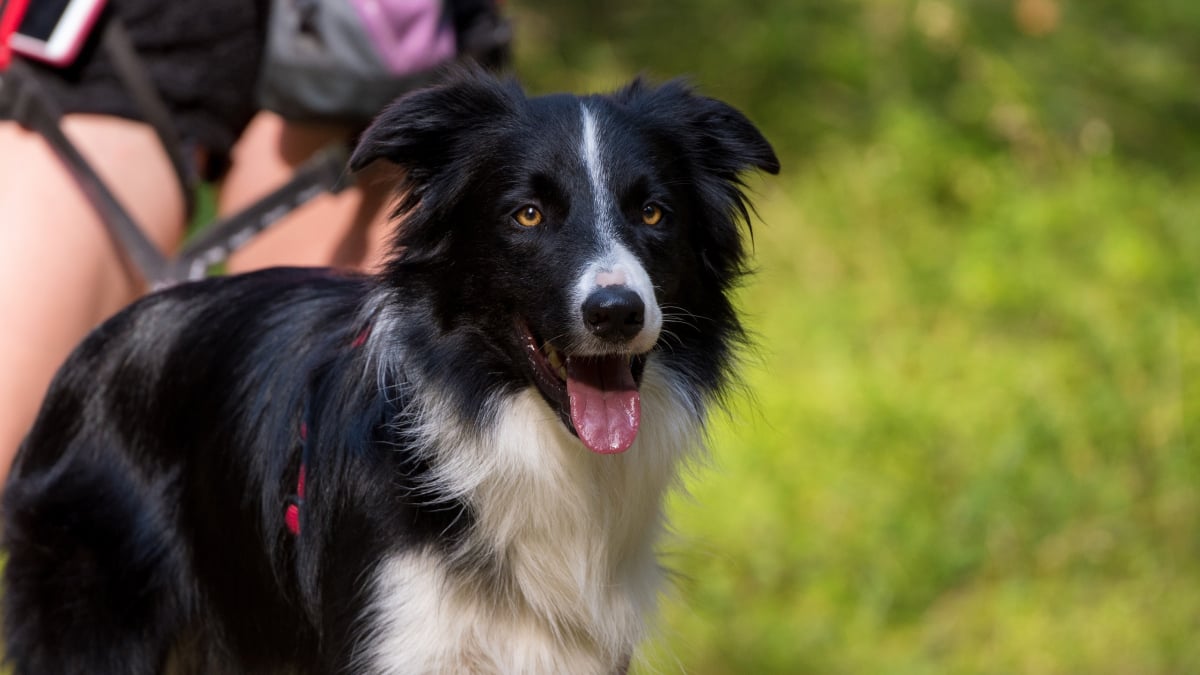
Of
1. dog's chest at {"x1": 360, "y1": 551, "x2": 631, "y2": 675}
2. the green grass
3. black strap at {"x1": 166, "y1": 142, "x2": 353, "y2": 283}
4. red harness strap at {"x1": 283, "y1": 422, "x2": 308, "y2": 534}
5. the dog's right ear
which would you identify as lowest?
the green grass

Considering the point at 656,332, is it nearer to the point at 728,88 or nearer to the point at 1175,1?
the point at 728,88

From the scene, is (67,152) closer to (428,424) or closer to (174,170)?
(174,170)

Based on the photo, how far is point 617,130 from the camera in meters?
2.77

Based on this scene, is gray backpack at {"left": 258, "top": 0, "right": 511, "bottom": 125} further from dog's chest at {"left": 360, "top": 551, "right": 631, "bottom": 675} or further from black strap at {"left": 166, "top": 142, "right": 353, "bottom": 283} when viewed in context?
dog's chest at {"left": 360, "top": 551, "right": 631, "bottom": 675}

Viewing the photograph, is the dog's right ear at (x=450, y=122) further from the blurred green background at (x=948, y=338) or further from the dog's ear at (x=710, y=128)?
the blurred green background at (x=948, y=338)

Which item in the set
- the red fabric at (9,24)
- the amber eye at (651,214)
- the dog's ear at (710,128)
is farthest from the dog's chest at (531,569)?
the red fabric at (9,24)

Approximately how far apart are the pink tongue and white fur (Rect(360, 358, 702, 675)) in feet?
0.46

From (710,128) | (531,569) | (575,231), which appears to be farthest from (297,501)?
(710,128)

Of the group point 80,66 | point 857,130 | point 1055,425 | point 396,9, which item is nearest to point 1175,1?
point 857,130

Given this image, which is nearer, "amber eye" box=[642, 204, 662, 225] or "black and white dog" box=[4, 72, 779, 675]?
"black and white dog" box=[4, 72, 779, 675]

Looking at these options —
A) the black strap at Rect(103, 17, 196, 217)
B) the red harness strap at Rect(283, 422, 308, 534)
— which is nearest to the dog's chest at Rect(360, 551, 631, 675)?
the red harness strap at Rect(283, 422, 308, 534)

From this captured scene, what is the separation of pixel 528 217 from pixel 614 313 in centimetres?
36

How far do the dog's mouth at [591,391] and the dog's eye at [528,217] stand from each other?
0.20m

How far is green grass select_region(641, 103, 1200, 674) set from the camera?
183 inches
